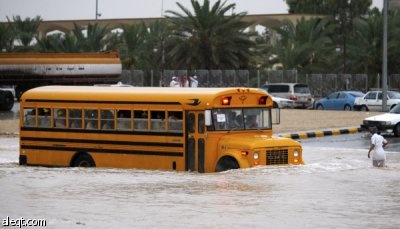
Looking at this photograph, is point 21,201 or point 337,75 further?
point 337,75

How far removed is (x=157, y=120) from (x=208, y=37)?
42.7m

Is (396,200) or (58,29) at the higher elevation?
(58,29)

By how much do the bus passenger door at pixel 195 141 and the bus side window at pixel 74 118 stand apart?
310cm

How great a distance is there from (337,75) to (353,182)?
46854mm

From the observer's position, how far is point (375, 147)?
22.6 meters

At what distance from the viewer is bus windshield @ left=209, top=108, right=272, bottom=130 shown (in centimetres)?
2150

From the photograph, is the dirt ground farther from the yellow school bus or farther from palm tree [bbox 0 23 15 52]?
palm tree [bbox 0 23 15 52]

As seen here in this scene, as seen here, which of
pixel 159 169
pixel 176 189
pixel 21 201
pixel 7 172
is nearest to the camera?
pixel 21 201

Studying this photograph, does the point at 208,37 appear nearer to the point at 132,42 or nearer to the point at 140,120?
the point at 132,42

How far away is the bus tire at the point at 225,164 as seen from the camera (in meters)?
21.0

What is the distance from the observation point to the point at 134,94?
2270cm

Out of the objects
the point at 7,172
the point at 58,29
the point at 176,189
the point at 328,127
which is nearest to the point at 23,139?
the point at 7,172

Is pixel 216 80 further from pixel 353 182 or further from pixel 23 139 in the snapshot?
pixel 353 182

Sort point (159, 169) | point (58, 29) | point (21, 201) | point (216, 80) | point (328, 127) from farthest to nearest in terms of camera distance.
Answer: point (58, 29) → point (216, 80) → point (328, 127) → point (159, 169) → point (21, 201)
